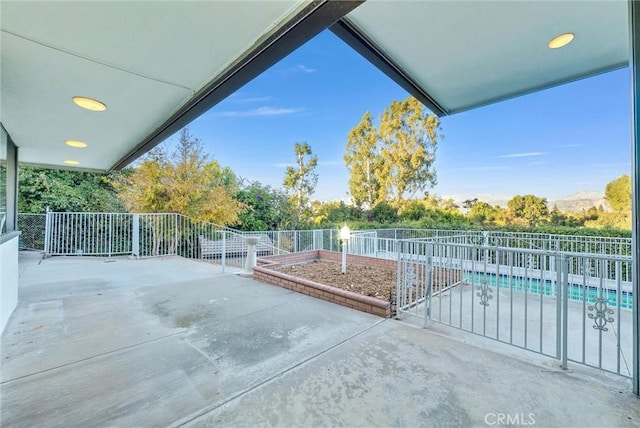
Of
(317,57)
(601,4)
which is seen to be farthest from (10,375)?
(317,57)

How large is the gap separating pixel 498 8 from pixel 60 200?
44.1 ft

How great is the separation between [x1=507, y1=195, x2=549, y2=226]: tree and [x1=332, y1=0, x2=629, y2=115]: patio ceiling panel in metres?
12.5

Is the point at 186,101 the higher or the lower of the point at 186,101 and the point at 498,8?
the lower

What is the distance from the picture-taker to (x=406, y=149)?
1555 centimetres

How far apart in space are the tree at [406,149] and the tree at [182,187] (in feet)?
31.5

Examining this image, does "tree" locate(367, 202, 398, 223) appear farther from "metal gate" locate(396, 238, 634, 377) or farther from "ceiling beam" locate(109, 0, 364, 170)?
"ceiling beam" locate(109, 0, 364, 170)

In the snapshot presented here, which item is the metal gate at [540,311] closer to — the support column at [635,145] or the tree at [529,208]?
the support column at [635,145]

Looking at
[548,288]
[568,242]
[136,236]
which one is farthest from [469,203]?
[136,236]

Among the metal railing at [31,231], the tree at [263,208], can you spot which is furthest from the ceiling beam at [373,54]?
the metal railing at [31,231]

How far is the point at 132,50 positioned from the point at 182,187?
24.7 feet

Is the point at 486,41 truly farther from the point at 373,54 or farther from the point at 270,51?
the point at 270,51

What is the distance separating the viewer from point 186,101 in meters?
3.10

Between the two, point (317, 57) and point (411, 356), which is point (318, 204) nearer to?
point (317, 57)

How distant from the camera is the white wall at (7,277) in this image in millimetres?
2905
